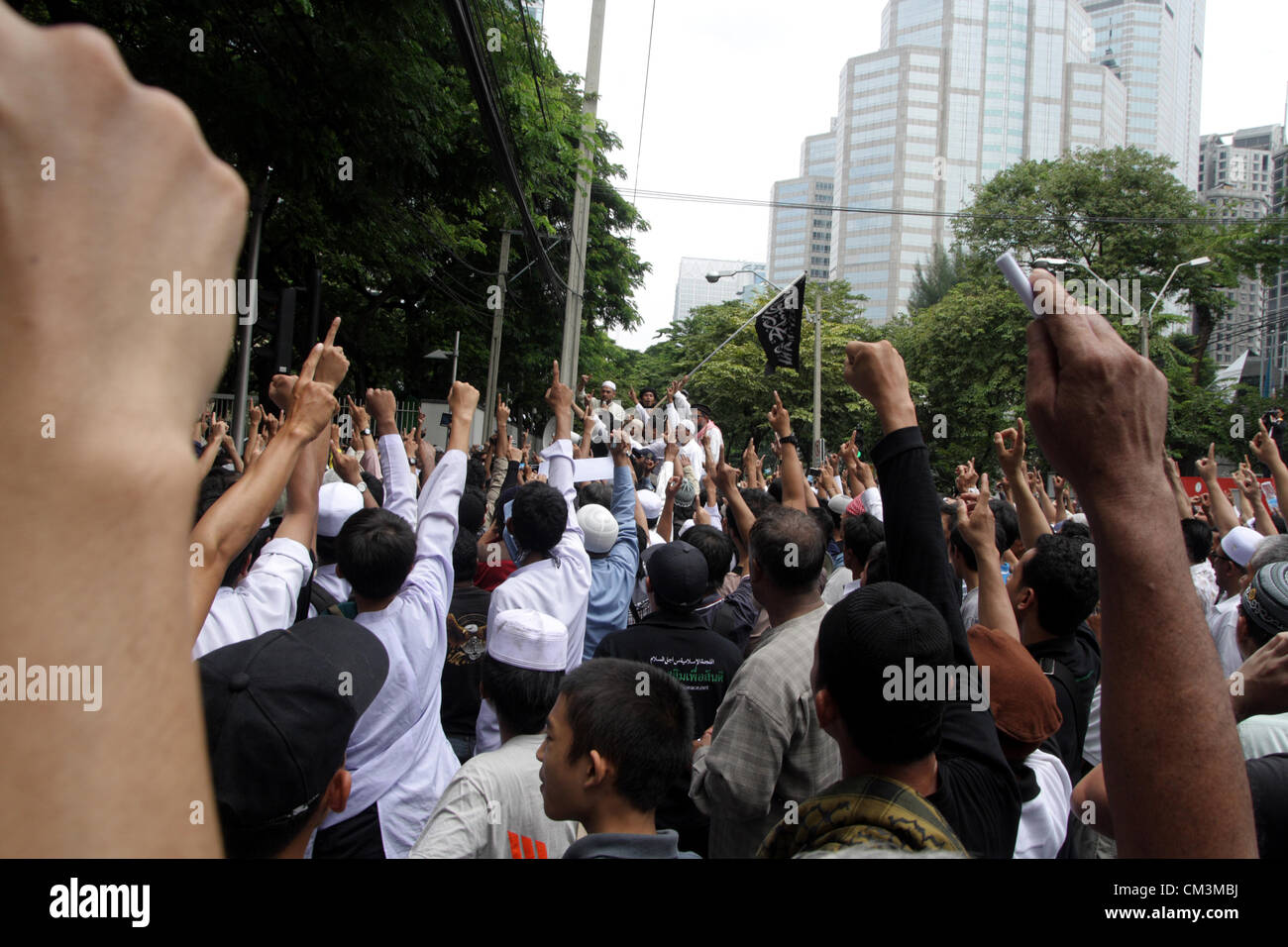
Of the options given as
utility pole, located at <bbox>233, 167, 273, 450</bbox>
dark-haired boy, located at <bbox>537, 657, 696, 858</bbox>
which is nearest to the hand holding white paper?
dark-haired boy, located at <bbox>537, 657, 696, 858</bbox>

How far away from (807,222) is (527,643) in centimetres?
12633

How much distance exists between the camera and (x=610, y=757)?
1.95m

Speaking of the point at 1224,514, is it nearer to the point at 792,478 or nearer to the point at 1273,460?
the point at 1273,460

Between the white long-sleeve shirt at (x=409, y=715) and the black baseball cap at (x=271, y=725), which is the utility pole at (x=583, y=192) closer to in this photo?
the white long-sleeve shirt at (x=409, y=715)

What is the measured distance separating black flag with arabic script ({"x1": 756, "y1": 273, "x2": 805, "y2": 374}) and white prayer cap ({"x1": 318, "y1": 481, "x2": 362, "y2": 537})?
1364cm

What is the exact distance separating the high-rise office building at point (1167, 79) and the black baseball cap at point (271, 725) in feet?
311

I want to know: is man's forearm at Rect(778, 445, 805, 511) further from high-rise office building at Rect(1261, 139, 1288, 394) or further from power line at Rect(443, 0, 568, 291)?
high-rise office building at Rect(1261, 139, 1288, 394)

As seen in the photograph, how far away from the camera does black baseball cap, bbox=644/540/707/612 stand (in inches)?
140

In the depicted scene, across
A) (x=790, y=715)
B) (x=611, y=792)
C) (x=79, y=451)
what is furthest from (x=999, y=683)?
(x=79, y=451)

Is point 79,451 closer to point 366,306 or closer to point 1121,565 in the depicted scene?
point 1121,565

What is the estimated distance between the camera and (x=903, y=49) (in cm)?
8588

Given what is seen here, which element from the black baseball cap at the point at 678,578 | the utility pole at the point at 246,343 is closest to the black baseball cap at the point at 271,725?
the black baseball cap at the point at 678,578

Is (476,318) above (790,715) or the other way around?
above
